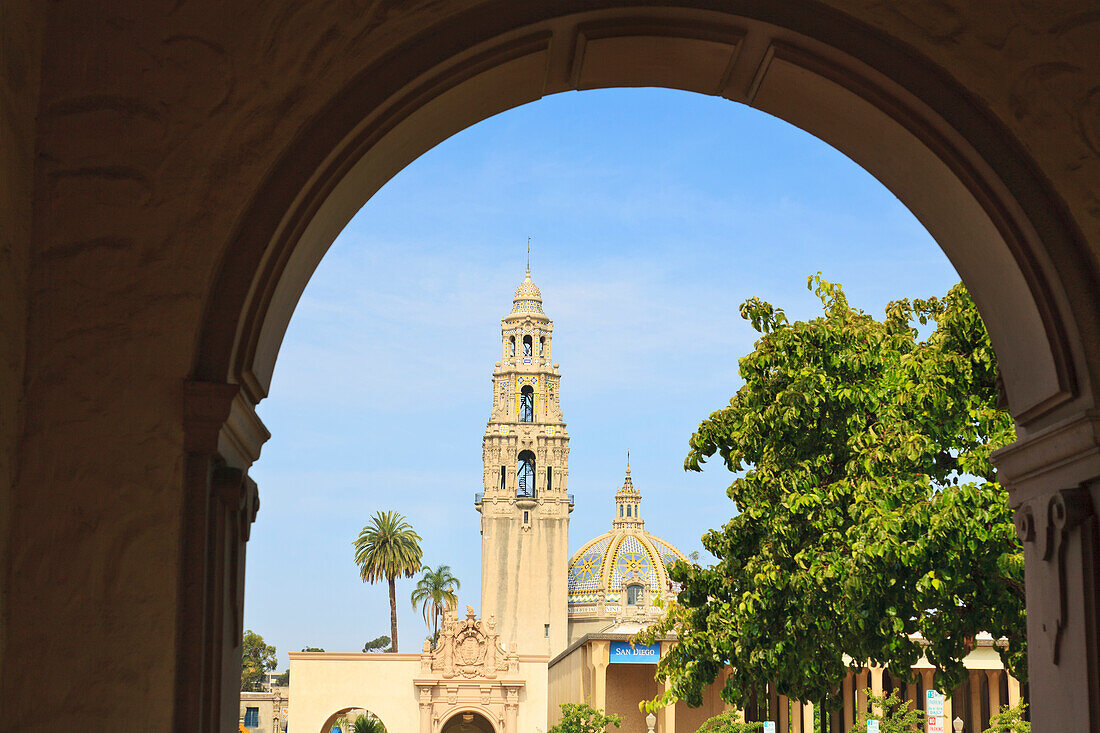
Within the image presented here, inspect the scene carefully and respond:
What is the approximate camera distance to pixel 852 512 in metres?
14.4

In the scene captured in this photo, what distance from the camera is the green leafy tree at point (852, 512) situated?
43.6ft

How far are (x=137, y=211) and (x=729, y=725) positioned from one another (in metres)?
37.1

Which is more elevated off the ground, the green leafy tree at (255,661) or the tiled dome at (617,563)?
the tiled dome at (617,563)

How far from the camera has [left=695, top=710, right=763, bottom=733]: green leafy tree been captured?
38.1 m

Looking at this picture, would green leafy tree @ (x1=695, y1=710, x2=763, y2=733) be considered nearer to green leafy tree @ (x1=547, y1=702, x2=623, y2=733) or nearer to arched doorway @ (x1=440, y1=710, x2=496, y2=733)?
green leafy tree @ (x1=547, y1=702, x2=623, y2=733)

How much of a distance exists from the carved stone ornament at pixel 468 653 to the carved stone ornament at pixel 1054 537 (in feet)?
171

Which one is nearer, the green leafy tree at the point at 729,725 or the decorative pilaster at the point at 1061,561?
the decorative pilaster at the point at 1061,561

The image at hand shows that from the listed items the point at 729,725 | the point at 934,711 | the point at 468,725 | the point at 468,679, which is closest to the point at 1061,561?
the point at 934,711

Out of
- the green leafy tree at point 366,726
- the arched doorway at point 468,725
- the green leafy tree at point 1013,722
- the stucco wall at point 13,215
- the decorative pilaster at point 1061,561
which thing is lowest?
the green leafy tree at point 366,726

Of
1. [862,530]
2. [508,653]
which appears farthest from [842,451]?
[508,653]

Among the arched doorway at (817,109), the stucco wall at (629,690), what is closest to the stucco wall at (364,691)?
the stucco wall at (629,690)

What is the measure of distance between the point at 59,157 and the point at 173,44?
579mm

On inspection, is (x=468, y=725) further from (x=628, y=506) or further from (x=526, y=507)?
(x=628, y=506)

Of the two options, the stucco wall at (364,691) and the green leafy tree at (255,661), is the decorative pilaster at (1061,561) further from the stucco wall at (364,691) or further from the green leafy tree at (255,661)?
the green leafy tree at (255,661)
